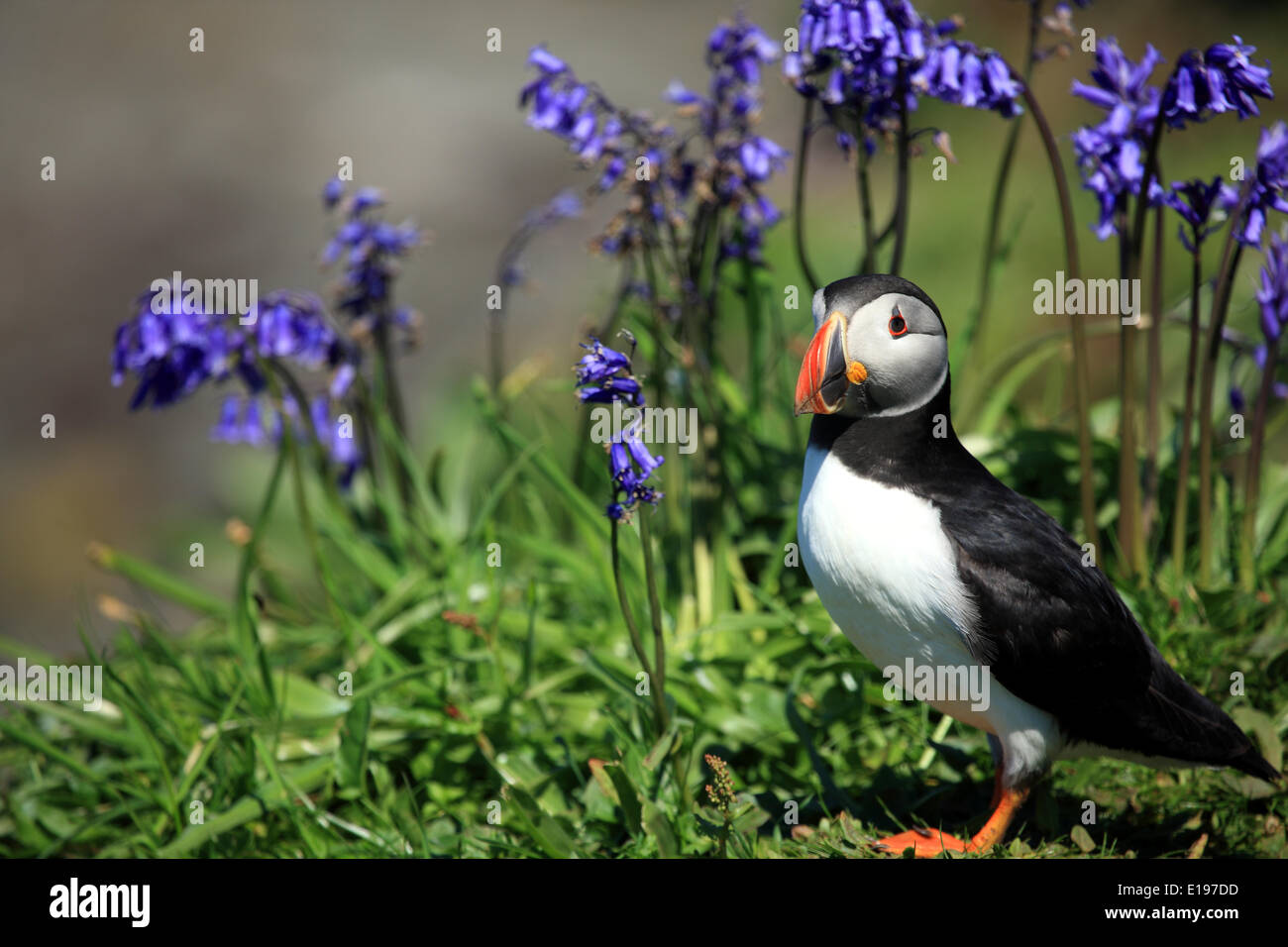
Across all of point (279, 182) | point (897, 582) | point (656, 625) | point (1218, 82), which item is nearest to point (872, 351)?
point (897, 582)

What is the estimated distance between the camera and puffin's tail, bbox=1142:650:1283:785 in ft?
7.63

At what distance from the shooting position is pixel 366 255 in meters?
3.69

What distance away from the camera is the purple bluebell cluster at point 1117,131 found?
2.85 metres

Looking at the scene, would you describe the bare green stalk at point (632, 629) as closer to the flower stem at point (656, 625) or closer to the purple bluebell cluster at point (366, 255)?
the flower stem at point (656, 625)

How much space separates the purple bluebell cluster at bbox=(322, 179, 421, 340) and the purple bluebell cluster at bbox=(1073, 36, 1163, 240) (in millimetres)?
2144

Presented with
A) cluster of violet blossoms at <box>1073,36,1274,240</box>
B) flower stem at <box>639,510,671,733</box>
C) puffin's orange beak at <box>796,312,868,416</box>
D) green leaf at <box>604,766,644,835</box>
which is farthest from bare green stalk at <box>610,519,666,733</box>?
cluster of violet blossoms at <box>1073,36,1274,240</box>

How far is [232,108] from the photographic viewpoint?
8.40 m

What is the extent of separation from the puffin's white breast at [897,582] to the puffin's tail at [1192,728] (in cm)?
23

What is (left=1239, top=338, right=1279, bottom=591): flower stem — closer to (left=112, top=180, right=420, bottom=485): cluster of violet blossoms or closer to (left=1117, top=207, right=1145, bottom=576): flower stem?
(left=1117, top=207, right=1145, bottom=576): flower stem

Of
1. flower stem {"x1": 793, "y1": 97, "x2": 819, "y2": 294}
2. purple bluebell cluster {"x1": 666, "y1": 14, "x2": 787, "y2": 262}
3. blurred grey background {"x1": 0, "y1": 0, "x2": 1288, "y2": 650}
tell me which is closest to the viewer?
flower stem {"x1": 793, "y1": 97, "x2": 819, "y2": 294}

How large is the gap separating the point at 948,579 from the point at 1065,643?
0.30m

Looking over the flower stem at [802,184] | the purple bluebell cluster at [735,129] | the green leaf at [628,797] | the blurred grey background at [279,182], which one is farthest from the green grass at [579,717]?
the blurred grey background at [279,182]
